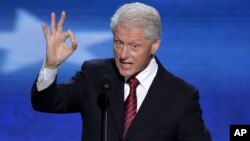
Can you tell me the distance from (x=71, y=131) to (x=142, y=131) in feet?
3.89

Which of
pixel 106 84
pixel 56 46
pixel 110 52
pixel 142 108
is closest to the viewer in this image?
pixel 106 84

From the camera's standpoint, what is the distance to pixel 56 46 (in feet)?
5.91

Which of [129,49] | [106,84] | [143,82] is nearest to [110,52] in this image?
[143,82]

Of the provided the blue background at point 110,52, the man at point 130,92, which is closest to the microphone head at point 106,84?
the man at point 130,92

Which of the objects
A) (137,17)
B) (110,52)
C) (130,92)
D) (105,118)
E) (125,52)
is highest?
(110,52)

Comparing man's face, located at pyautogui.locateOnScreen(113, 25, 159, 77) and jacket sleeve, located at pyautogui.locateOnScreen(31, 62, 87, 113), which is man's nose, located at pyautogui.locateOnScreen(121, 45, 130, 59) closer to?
man's face, located at pyautogui.locateOnScreen(113, 25, 159, 77)

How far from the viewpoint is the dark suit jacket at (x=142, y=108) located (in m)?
1.87

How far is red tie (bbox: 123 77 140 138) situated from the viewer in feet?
6.20

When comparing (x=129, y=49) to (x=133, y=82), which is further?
(x=133, y=82)

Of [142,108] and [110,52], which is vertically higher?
[110,52]

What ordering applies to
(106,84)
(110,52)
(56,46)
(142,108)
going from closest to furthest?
1. (106,84)
2. (56,46)
3. (142,108)
4. (110,52)

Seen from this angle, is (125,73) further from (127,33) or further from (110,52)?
(110,52)

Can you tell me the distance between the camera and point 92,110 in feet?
6.31

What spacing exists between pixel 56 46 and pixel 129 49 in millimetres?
242
